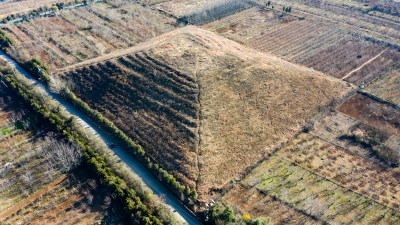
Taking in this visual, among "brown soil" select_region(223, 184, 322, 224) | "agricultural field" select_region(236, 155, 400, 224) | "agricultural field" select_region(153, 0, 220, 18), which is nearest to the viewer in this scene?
"brown soil" select_region(223, 184, 322, 224)

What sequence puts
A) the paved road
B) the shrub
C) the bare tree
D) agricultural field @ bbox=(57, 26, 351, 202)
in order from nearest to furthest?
the paved road, the bare tree, agricultural field @ bbox=(57, 26, 351, 202), the shrub

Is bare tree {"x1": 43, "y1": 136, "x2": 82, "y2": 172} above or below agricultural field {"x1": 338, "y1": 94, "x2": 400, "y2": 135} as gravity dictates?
below

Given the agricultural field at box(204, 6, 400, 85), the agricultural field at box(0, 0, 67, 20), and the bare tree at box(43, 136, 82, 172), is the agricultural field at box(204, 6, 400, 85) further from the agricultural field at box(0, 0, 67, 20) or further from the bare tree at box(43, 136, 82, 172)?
the agricultural field at box(0, 0, 67, 20)

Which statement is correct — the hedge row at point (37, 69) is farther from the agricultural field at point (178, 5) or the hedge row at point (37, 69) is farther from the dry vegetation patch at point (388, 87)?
the dry vegetation patch at point (388, 87)

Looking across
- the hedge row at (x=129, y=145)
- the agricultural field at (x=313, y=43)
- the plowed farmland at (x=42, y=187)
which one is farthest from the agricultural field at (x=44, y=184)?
the agricultural field at (x=313, y=43)

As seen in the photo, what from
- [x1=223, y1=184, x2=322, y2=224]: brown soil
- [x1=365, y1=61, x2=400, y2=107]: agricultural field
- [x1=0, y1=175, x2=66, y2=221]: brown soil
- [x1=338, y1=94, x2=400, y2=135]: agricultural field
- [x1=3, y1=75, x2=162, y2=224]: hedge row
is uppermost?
[x1=365, y1=61, x2=400, y2=107]: agricultural field

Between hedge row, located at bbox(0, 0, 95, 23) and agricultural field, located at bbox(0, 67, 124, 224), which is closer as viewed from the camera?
agricultural field, located at bbox(0, 67, 124, 224)

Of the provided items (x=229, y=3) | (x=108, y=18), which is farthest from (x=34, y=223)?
(x=229, y=3)

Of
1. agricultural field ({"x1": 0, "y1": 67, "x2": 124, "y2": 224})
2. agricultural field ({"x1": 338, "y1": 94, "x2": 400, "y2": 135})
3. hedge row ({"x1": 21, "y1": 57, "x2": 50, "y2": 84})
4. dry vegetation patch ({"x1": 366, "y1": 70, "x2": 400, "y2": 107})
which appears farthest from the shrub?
dry vegetation patch ({"x1": 366, "y1": 70, "x2": 400, "y2": 107})

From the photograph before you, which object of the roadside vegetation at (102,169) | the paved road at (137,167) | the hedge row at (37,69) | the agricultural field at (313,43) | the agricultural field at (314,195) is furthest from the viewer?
the agricultural field at (313,43)
